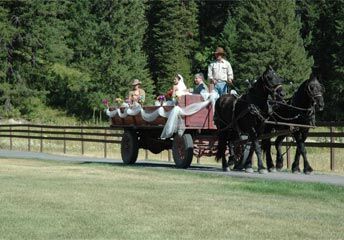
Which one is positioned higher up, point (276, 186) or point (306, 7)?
point (306, 7)

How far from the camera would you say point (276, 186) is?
46.4 feet

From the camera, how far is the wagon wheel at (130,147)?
22.1 m

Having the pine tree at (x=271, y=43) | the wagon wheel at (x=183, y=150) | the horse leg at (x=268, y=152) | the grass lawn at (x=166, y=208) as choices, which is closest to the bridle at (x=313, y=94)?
the horse leg at (x=268, y=152)

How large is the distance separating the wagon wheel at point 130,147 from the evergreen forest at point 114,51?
1638 inches

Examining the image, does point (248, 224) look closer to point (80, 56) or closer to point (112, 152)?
point (112, 152)

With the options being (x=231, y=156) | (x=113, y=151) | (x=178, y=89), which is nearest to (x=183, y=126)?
(x=231, y=156)

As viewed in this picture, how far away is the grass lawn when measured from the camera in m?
8.89

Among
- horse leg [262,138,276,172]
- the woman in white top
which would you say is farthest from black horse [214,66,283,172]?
the woman in white top

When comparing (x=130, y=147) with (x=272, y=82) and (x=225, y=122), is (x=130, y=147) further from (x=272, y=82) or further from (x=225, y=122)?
(x=272, y=82)

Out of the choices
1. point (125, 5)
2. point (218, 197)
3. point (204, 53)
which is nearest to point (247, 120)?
point (218, 197)

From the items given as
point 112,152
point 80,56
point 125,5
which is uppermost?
point 125,5

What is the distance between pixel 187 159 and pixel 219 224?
10.2 meters

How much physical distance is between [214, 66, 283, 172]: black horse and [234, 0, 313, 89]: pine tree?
48.8m

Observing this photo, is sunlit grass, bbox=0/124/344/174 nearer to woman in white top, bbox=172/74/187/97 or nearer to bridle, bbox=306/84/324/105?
bridle, bbox=306/84/324/105
